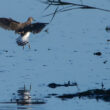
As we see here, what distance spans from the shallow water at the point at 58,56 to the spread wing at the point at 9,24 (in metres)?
0.15

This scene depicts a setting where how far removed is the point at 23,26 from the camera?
938 centimetres

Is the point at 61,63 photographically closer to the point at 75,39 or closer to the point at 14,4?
the point at 75,39

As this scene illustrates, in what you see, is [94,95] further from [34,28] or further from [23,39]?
[34,28]

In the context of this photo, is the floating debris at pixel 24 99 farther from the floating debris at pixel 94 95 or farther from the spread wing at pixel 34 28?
the spread wing at pixel 34 28

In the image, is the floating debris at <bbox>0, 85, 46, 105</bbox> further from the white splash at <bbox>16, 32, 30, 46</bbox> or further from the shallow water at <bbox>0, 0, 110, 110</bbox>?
the white splash at <bbox>16, 32, 30, 46</bbox>

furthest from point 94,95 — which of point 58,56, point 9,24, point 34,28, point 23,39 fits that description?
point 9,24

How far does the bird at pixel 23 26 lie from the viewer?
359 inches

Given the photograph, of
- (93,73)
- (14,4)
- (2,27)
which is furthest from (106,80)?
(14,4)

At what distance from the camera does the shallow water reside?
6.94m

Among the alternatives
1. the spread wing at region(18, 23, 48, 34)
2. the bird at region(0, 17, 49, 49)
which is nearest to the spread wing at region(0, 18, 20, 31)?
the bird at region(0, 17, 49, 49)

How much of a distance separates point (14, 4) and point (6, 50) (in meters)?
1.74

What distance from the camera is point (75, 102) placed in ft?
21.9

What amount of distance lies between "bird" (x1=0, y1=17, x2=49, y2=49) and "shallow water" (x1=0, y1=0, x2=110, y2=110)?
0.10 m

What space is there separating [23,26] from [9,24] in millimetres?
205
